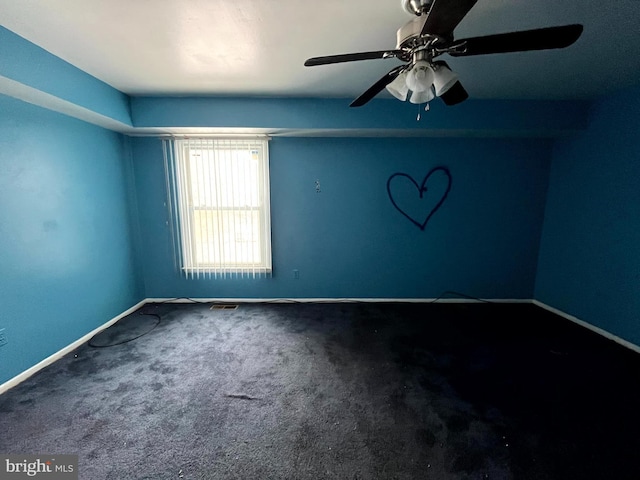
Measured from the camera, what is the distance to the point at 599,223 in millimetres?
2572

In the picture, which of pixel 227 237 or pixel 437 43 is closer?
pixel 437 43

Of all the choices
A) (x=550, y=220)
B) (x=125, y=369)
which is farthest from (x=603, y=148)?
(x=125, y=369)

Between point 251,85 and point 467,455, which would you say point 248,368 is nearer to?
point 467,455

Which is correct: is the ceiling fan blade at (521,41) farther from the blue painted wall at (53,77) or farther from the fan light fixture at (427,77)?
the blue painted wall at (53,77)

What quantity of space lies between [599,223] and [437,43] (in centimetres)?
289

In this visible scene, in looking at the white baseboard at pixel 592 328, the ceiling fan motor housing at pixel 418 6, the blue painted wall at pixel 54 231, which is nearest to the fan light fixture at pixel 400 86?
the ceiling fan motor housing at pixel 418 6

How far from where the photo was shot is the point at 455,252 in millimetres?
3234

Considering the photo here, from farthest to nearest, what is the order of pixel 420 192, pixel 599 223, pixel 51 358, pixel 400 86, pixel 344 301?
pixel 344 301
pixel 420 192
pixel 599 223
pixel 51 358
pixel 400 86

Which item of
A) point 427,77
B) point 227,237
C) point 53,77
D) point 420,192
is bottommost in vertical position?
point 227,237

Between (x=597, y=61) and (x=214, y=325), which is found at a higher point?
(x=597, y=61)

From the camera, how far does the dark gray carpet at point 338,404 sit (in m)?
1.30

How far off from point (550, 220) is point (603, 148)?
895mm

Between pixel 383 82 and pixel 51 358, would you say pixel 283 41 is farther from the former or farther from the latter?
pixel 51 358

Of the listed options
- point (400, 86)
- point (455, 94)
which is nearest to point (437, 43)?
point (400, 86)
